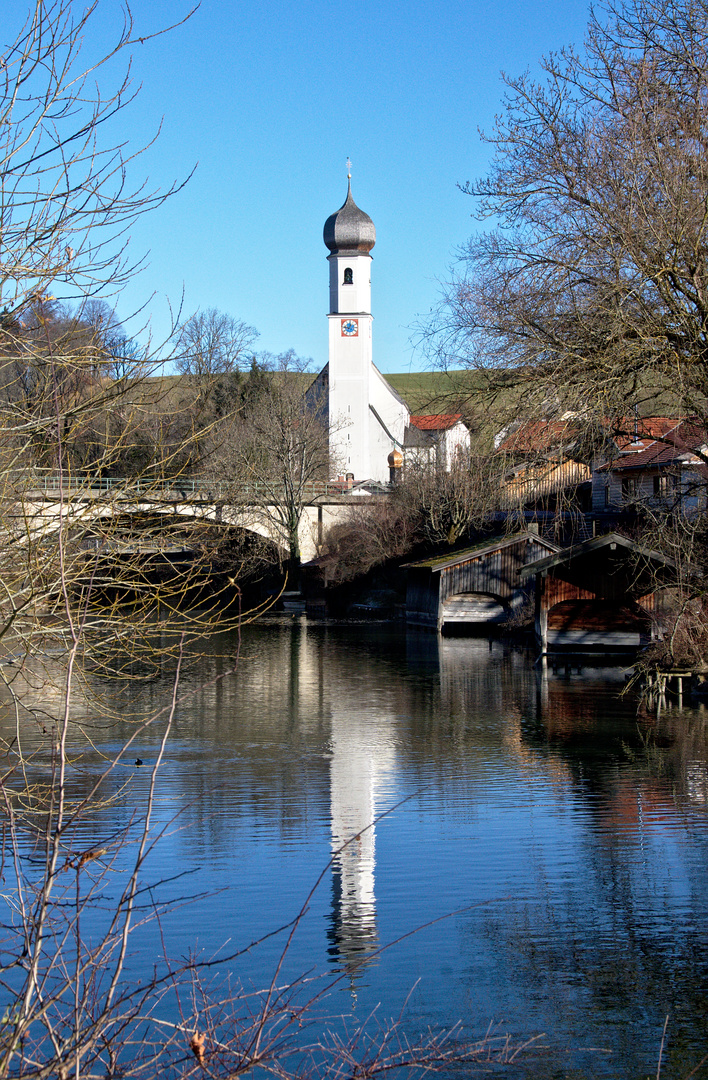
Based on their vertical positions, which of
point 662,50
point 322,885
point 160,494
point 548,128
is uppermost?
point 662,50

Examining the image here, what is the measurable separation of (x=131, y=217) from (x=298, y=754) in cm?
1076

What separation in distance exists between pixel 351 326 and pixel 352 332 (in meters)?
0.38

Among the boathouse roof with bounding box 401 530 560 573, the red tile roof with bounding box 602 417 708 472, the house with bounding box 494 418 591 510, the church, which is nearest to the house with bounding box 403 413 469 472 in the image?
A: the boathouse roof with bounding box 401 530 560 573

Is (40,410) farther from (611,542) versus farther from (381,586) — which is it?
(381,586)

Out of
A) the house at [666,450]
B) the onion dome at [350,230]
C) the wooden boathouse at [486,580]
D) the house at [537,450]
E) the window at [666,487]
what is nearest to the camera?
the house at [537,450]

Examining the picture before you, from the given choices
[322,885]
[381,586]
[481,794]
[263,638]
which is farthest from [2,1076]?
[381,586]

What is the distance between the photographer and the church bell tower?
2665 inches

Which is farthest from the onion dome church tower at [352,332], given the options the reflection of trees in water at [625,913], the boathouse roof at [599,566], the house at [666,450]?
the reflection of trees in water at [625,913]

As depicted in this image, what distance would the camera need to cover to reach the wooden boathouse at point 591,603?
→ 25594mm

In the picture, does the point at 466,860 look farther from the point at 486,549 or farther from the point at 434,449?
the point at 434,449

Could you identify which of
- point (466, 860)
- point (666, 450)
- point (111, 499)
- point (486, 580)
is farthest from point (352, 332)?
point (111, 499)

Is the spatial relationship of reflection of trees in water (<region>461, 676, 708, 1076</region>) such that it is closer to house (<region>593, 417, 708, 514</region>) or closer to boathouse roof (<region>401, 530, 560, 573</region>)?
house (<region>593, 417, 708, 514</region>)

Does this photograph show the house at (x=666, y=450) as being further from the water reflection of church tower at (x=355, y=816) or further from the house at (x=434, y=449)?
the house at (x=434, y=449)

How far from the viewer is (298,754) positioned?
50.6 ft
